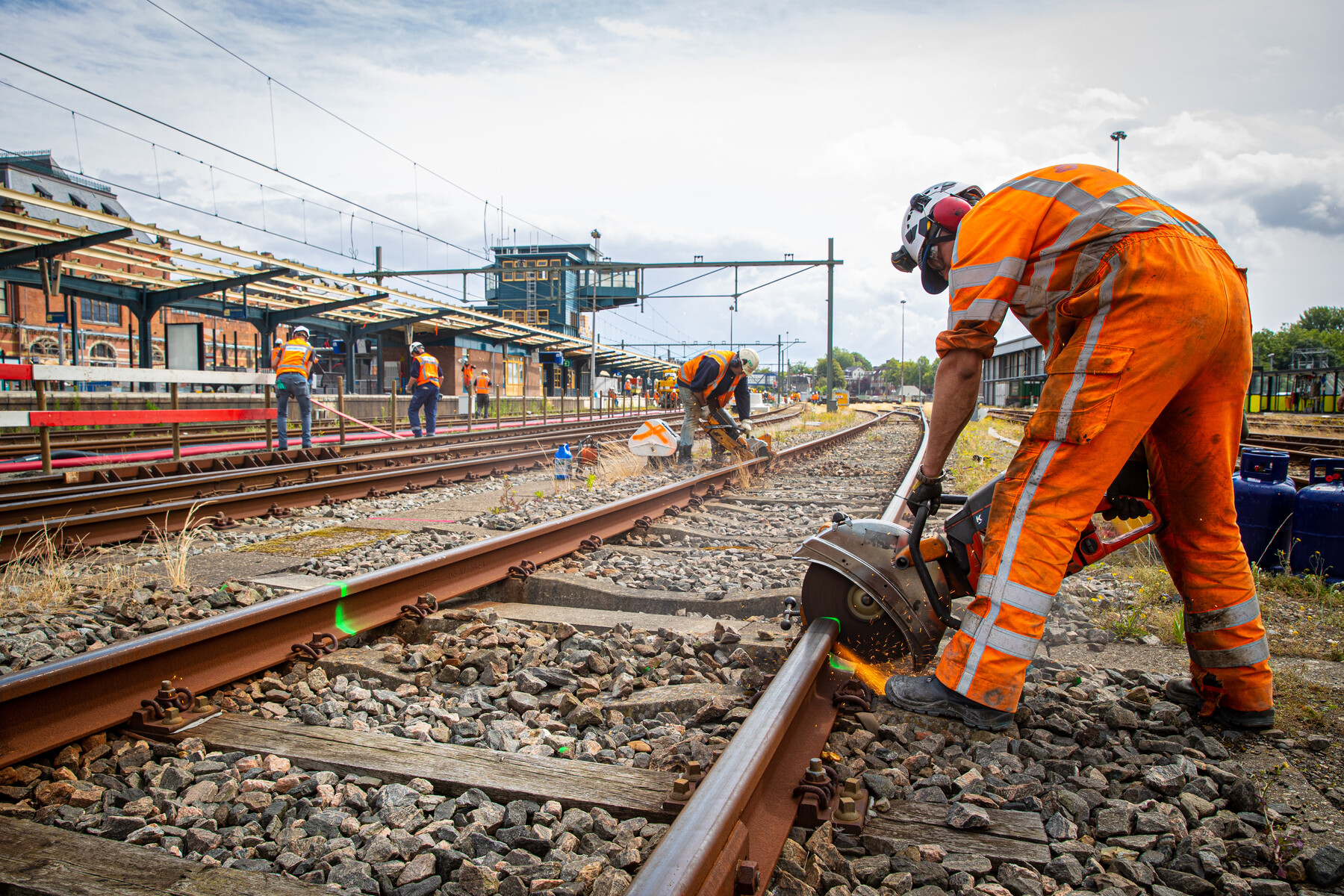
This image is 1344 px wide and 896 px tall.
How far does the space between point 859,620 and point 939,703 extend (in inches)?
20.8

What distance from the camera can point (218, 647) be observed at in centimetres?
299

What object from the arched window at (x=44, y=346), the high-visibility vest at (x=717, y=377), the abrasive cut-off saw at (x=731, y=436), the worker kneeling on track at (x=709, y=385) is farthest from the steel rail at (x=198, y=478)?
the arched window at (x=44, y=346)

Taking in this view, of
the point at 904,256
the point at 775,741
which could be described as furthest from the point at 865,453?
the point at 775,741

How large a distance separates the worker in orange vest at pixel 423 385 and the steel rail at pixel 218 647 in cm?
1159

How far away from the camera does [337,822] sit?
6.72 feet

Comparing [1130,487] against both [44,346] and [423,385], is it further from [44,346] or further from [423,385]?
[44,346]

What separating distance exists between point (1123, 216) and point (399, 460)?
10264 mm

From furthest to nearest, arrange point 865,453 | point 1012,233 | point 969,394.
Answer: point 865,453 → point 969,394 → point 1012,233

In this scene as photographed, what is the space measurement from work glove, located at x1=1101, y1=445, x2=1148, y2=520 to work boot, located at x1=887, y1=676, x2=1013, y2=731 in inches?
30.9

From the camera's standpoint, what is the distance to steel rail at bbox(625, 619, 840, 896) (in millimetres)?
1569

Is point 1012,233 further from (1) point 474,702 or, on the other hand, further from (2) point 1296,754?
(1) point 474,702

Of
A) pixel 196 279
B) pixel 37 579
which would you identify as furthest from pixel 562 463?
pixel 196 279

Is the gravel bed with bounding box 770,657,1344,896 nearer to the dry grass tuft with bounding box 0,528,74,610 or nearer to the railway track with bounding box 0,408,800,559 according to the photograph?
the dry grass tuft with bounding box 0,528,74,610

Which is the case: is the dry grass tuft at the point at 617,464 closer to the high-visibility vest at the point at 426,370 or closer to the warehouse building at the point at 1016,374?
the high-visibility vest at the point at 426,370
